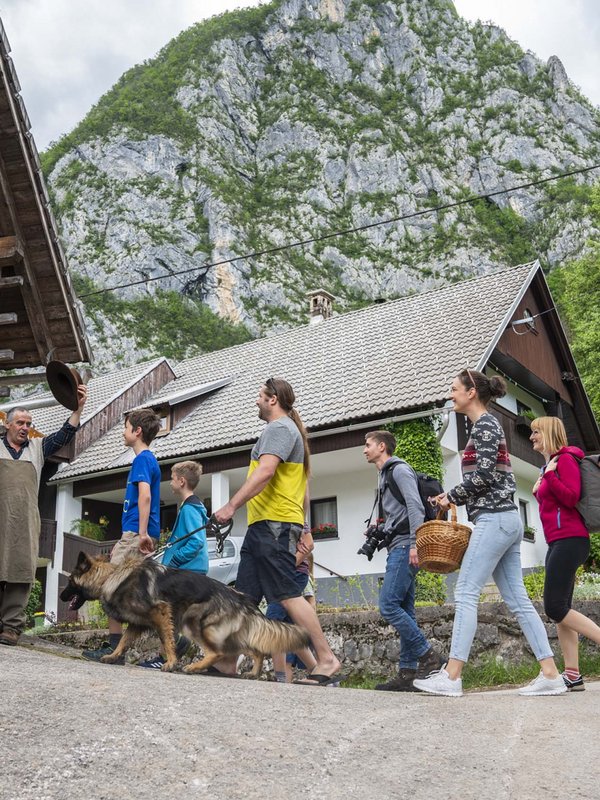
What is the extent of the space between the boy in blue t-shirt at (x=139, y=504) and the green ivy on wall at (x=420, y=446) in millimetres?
10630

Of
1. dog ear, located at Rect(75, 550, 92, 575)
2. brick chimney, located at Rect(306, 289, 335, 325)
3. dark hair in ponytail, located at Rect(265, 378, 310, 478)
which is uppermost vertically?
brick chimney, located at Rect(306, 289, 335, 325)

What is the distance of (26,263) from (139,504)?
431 centimetres

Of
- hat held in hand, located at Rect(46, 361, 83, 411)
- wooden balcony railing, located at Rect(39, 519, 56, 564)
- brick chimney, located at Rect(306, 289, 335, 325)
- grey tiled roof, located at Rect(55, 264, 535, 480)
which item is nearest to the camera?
hat held in hand, located at Rect(46, 361, 83, 411)

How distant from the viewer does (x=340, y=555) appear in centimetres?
1895

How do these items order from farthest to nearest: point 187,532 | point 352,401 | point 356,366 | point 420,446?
point 356,366 → point 352,401 → point 420,446 → point 187,532

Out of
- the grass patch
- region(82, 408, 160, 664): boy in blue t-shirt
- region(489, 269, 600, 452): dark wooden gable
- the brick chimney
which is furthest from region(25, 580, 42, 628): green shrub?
region(82, 408, 160, 664): boy in blue t-shirt

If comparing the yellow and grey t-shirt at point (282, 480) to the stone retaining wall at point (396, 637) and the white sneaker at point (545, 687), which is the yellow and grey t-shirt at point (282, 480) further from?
the stone retaining wall at point (396, 637)

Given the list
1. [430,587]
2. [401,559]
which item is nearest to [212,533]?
[401,559]

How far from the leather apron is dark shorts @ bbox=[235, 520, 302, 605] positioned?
176cm

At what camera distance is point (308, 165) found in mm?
86875

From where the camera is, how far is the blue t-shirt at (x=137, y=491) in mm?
6461

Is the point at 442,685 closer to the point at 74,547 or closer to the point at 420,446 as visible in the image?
the point at 420,446

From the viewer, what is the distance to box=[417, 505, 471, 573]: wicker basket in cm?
570

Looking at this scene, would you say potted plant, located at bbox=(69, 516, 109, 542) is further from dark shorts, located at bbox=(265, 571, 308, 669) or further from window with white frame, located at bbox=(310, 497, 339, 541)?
dark shorts, located at bbox=(265, 571, 308, 669)
